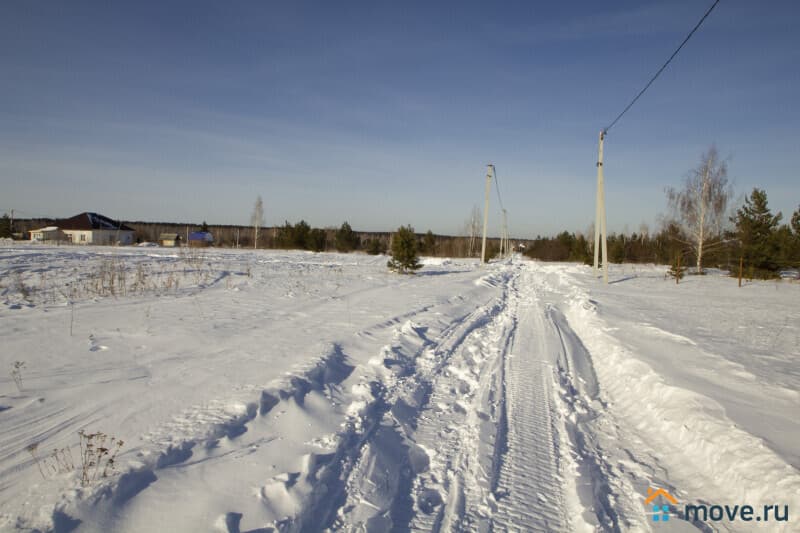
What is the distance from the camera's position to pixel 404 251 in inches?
830

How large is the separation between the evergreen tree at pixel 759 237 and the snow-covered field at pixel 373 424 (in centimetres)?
2527

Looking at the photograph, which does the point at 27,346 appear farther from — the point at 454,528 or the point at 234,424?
the point at 454,528

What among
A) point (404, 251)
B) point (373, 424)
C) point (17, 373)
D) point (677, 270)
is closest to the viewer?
point (373, 424)

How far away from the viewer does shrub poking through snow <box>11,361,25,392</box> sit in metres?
4.05

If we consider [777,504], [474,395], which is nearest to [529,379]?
[474,395]

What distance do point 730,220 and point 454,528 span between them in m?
41.1

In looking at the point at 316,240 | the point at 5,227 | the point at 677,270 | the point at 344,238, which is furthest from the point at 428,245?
the point at 5,227

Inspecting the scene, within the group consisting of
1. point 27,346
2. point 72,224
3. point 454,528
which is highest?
point 72,224

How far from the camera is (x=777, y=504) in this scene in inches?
107

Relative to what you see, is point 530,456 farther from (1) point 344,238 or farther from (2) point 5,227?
(2) point 5,227

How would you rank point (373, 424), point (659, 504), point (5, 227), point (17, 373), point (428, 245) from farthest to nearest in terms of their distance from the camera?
point (428, 245)
point (5, 227)
point (17, 373)
point (373, 424)
point (659, 504)

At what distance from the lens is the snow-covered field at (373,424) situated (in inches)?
102

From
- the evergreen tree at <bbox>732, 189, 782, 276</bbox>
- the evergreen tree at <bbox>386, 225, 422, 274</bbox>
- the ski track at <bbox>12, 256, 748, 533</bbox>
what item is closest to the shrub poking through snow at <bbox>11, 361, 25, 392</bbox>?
the ski track at <bbox>12, 256, 748, 533</bbox>

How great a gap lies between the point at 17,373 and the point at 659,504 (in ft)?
20.4
